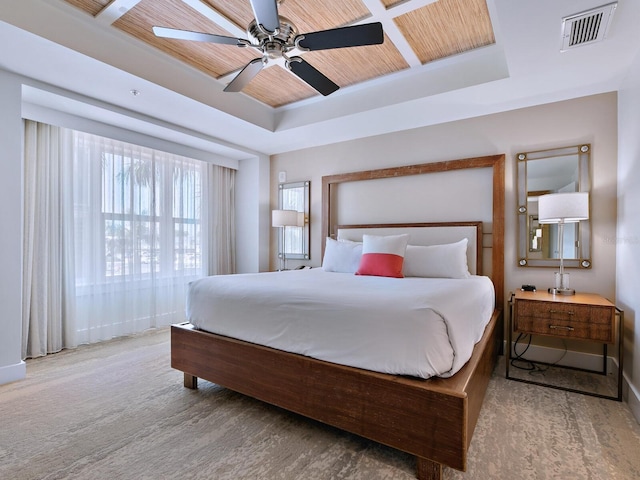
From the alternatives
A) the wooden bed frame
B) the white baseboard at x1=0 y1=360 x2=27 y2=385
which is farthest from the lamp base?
the white baseboard at x1=0 y1=360 x2=27 y2=385

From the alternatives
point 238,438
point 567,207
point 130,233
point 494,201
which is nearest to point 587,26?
point 567,207

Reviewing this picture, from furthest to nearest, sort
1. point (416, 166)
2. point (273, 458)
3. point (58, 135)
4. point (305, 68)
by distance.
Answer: point (416, 166), point (58, 135), point (305, 68), point (273, 458)

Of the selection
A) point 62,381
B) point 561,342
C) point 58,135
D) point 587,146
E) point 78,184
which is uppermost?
point 58,135

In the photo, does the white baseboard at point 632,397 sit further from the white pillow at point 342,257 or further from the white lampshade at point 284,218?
the white lampshade at point 284,218

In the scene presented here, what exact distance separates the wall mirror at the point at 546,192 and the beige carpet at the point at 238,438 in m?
1.20

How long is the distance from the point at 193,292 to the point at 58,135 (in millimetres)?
2334

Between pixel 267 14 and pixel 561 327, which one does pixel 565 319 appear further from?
pixel 267 14

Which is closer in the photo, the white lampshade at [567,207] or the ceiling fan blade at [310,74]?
the ceiling fan blade at [310,74]

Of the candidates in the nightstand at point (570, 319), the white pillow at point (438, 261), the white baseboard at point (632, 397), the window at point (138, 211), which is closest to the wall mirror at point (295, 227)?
the window at point (138, 211)

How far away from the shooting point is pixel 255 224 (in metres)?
4.89

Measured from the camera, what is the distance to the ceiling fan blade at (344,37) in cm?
179

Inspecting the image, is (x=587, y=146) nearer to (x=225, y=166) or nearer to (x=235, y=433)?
(x=235, y=433)

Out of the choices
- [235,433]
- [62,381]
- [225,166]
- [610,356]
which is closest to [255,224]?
[225,166]

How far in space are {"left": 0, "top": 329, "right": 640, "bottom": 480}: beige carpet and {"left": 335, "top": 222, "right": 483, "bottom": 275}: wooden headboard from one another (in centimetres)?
124
